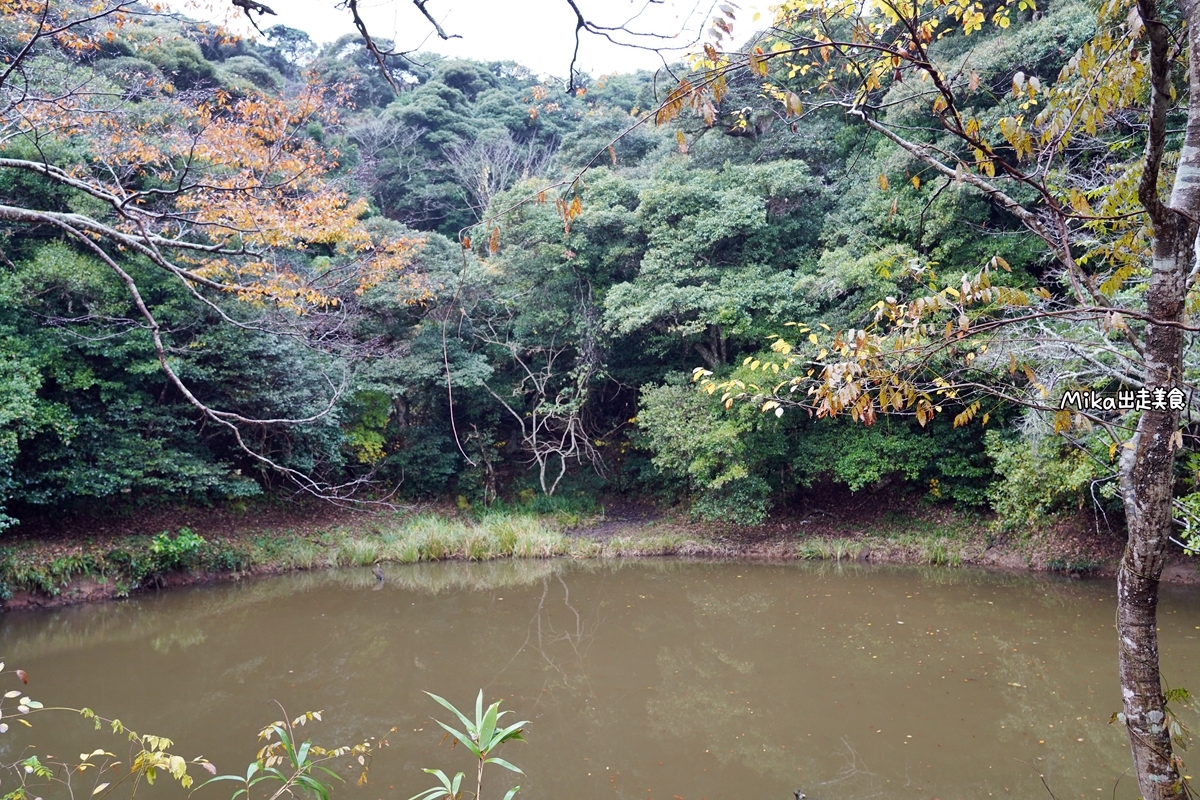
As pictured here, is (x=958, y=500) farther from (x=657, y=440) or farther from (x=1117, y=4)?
(x=1117, y=4)

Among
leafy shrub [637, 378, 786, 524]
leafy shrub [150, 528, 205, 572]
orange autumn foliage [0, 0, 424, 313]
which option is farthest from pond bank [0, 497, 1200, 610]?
orange autumn foliage [0, 0, 424, 313]

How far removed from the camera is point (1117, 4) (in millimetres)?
1772

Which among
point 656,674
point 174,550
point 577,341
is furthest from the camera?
point 577,341

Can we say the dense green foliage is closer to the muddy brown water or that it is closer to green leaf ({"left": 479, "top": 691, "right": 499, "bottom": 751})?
the muddy brown water

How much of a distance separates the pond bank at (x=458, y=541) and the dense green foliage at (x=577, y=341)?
422mm

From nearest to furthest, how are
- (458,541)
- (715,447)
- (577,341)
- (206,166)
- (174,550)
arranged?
(174,550)
(206,166)
(715,447)
(458,541)
(577,341)

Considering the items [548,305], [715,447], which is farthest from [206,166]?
[715,447]

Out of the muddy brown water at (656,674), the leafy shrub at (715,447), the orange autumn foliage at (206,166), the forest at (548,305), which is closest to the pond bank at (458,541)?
the forest at (548,305)

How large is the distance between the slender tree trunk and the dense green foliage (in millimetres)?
4861

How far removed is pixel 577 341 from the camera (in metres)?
11.3

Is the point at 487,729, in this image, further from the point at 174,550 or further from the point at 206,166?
the point at 206,166

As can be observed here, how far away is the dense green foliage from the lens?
25.4 feet

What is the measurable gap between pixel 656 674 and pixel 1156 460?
4259 millimetres

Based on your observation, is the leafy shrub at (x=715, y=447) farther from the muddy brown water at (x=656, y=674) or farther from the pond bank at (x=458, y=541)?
the muddy brown water at (x=656, y=674)
